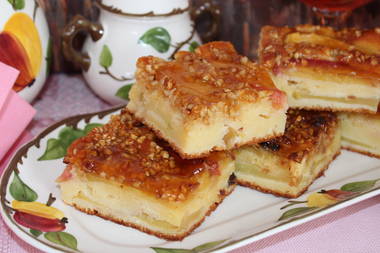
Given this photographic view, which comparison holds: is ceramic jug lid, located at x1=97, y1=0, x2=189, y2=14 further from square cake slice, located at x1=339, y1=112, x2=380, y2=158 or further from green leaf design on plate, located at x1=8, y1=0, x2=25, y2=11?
square cake slice, located at x1=339, y1=112, x2=380, y2=158

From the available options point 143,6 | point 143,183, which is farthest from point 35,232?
point 143,6

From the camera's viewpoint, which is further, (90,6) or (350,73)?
(90,6)

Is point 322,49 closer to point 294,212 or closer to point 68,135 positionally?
point 294,212

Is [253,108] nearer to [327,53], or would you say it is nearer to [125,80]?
[327,53]

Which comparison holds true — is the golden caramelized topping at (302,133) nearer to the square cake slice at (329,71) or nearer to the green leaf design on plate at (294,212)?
the square cake slice at (329,71)

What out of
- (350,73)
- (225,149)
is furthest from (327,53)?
(225,149)

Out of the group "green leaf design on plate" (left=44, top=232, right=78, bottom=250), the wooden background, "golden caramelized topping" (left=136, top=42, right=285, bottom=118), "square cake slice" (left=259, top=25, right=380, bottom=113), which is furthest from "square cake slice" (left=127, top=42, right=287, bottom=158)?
the wooden background
